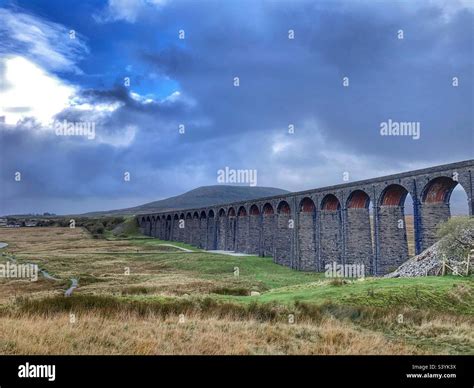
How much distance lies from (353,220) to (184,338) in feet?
97.5

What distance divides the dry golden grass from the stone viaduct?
19.4m

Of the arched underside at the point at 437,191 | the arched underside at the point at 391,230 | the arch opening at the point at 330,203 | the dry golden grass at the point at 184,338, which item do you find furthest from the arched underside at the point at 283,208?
the dry golden grass at the point at 184,338

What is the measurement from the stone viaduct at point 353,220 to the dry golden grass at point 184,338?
19377 millimetres

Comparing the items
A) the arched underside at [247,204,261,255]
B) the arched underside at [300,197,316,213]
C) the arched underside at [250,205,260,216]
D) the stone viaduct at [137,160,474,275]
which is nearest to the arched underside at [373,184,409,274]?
the stone viaduct at [137,160,474,275]

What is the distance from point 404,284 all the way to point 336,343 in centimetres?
829

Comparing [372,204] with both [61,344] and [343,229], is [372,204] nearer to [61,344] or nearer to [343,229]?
[343,229]

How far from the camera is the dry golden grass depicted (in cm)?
861

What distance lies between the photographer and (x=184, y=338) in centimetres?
964

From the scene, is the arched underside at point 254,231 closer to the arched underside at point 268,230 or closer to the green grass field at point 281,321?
the arched underside at point 268,230

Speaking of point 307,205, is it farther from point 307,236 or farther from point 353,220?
point 353,220

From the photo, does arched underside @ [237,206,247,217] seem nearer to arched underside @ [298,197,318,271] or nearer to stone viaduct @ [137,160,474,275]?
stone viaduct @ [137,160,474,275]

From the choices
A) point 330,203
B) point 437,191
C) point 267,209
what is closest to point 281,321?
point 437,191

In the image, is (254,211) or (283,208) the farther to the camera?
(254,211)

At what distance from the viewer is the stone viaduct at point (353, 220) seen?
28.4 meters
